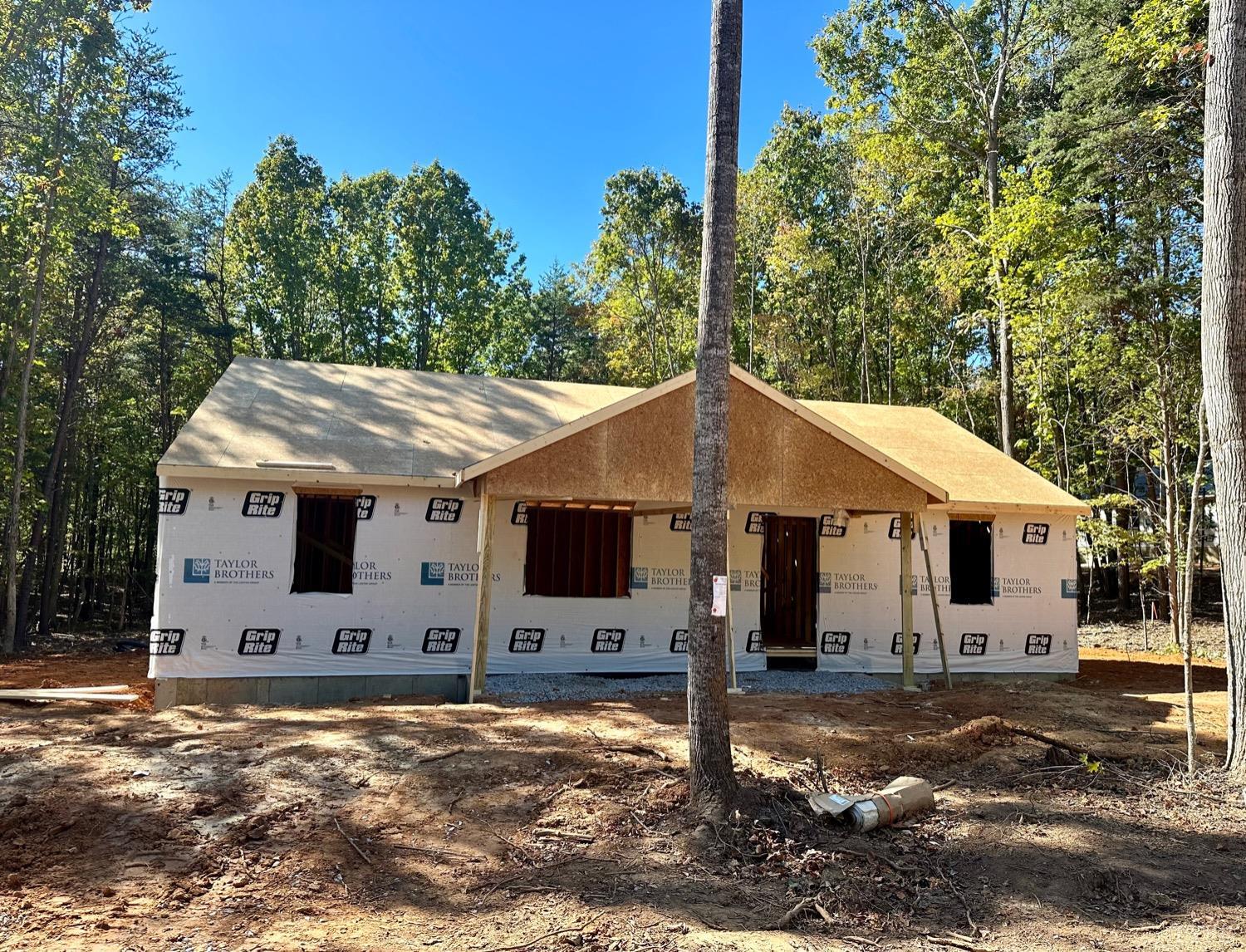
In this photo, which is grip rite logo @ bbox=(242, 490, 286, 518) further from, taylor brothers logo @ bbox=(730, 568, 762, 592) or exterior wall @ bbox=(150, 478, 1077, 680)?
taylor brothers logo @ bbox=(730, 568, 762, 592)

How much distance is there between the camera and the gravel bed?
10.0 meters

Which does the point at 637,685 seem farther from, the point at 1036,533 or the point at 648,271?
the point at 648,271

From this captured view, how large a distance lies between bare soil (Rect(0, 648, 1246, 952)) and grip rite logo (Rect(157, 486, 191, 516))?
2.82 metres

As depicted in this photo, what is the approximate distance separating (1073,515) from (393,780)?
11134mm

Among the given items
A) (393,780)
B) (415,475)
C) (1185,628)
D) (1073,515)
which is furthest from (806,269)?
(393,780)

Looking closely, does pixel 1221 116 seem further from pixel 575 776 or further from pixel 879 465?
pixel 575 776

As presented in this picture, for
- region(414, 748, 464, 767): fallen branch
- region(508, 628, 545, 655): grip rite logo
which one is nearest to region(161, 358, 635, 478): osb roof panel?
region(508, 628, 545, 655): grip rite logo

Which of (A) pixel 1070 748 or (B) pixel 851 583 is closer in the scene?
(A) pixel 1070 748

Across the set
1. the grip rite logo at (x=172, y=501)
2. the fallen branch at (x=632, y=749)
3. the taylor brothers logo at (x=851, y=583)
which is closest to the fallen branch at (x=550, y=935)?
the fallen branch at (x=632, y=749)

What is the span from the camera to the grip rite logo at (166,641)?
9812 mm

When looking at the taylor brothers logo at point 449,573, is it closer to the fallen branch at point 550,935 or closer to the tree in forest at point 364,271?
the fallen branch at point 550,935

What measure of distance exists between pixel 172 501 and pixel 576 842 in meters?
7.49

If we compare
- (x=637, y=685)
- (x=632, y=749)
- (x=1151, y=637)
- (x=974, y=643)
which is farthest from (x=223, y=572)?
(x=1151, y=637)

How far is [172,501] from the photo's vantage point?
9930mm
